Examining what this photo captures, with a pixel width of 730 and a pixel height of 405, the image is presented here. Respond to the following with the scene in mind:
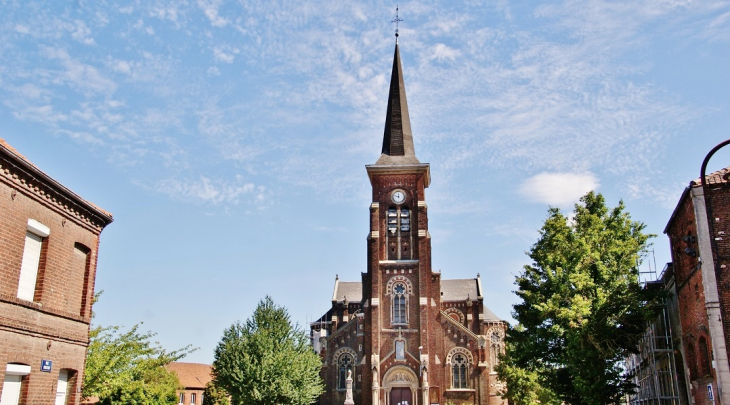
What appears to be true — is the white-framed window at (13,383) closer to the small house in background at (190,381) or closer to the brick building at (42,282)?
the brick building at (42,282)

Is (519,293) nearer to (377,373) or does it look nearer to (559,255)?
(559,255)

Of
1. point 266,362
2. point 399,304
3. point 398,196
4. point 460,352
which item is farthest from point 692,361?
point 398,196

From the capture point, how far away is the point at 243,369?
33.5m

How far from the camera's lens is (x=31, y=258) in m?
14.1

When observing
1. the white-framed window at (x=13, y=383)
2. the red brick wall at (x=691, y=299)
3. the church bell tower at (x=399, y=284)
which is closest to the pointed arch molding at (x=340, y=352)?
the church bell tower at (x=399, y=284)

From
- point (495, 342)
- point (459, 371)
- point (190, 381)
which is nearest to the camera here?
point (459, 371)

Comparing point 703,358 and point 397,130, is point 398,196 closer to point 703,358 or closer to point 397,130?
point 397,130

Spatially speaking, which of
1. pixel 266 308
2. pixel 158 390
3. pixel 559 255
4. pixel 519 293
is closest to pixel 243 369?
pixel 266 308

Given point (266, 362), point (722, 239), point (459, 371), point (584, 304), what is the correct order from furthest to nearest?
point (459, 371) < point (266, 362) < point (584, 304) < point (722, 239)

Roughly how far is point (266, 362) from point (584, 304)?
1755cm

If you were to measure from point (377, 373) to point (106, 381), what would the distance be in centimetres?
2790

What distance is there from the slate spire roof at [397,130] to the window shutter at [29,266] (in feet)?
133

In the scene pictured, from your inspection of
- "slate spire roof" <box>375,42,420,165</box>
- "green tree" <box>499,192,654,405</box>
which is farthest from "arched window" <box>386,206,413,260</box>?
"green tree" <box>499,192,654,405</box>

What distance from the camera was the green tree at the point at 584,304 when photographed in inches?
982
